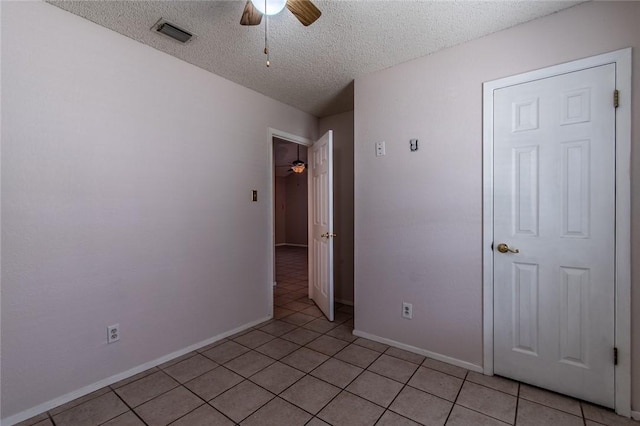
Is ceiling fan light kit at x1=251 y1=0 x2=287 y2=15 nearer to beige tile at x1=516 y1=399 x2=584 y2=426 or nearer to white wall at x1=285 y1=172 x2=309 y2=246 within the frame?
beige tile at x1=516 y1=399 x2=584 y2=426

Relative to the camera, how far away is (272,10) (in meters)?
1.48

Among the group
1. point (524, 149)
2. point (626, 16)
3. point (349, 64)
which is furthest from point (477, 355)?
point (349, 64)

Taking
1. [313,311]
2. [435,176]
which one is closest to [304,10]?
[435,176]

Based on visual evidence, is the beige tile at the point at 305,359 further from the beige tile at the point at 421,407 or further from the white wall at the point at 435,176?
the beige tile at the point at 421,407

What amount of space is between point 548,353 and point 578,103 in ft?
5.34

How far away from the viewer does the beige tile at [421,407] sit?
168 centimetres

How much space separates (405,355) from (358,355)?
15.6 inches

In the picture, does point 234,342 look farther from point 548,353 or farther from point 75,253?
point 548,353

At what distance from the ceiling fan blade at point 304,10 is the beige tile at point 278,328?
103 inches

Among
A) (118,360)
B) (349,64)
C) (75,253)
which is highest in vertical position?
(349,64)

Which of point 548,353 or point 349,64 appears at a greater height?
point 349,64

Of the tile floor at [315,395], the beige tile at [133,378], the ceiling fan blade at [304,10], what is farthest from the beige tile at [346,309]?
the ceiling fan blade at [304,10]

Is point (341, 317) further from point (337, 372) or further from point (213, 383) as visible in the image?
point (213, 383)

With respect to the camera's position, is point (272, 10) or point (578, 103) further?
point (578, 103)
